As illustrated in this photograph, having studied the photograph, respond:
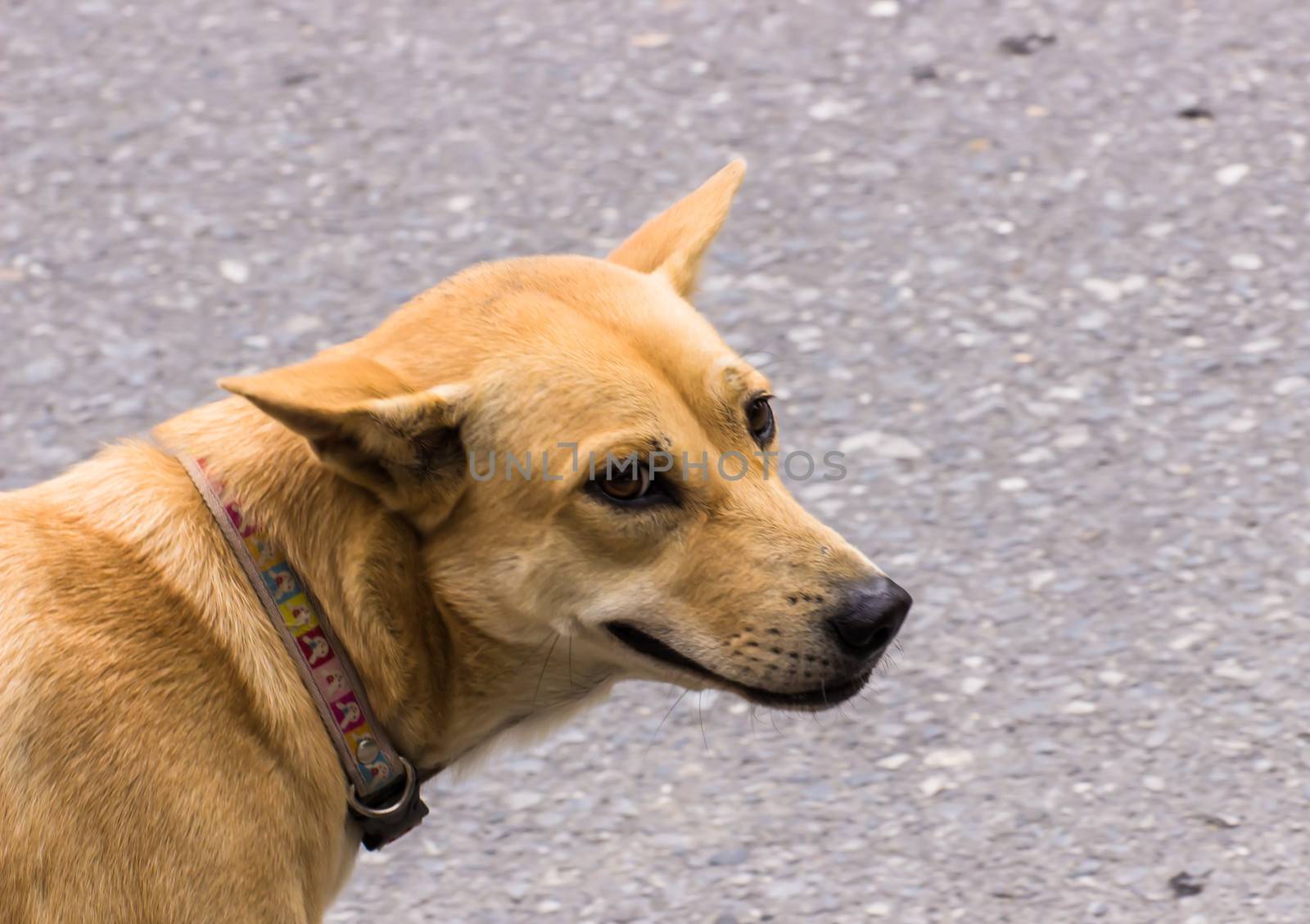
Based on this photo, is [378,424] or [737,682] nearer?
[378,424]

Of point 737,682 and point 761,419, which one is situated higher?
point 761,419

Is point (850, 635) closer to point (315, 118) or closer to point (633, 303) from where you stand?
point (633, 303)

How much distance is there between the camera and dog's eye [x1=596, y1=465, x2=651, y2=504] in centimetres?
277

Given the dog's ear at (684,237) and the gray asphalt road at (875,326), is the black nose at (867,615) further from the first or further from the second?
the gray asphalt road at (875,326)

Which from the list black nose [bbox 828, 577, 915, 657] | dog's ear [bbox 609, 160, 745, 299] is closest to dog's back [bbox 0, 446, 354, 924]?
black nose [bbox 828, 577, 915, 657]

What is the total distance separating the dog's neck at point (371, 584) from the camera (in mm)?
2711

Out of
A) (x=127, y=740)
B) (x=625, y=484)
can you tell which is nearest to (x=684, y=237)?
(x=625, y=484)

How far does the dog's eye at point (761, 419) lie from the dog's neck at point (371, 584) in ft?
1.87

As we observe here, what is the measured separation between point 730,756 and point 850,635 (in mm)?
1337

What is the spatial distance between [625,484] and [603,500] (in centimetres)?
5

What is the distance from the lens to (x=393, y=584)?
2750 mm

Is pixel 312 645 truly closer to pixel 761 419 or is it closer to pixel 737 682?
pixel 737 682

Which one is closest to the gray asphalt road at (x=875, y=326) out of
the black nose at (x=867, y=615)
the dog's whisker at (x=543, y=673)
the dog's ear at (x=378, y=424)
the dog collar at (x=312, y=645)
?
the dog's whisker at (x=543, y=673)

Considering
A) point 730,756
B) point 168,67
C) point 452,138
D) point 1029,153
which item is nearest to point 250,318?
point 452,138
